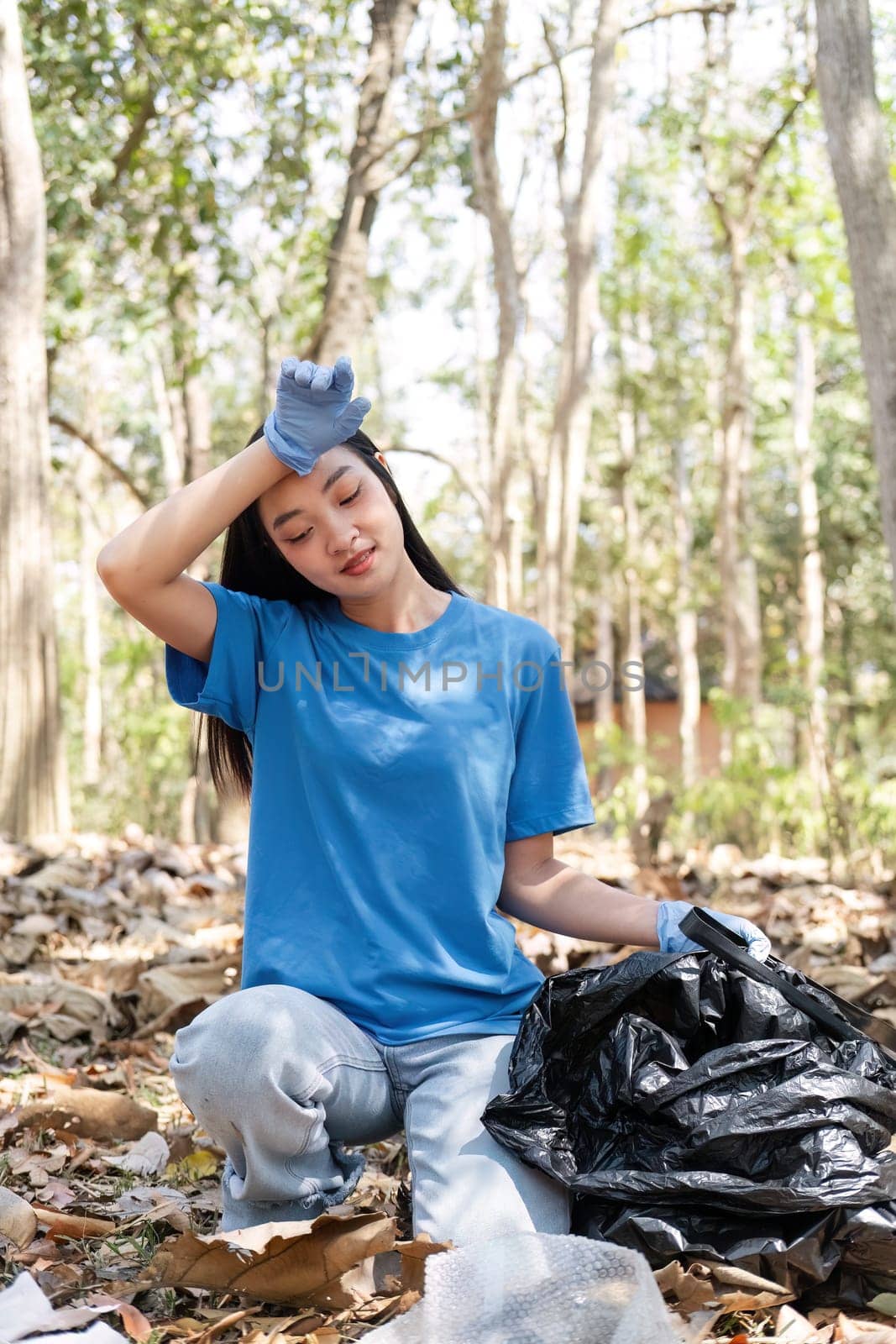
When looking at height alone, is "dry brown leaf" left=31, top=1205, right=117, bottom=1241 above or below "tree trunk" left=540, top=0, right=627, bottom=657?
below

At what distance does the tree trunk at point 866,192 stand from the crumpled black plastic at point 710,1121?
8.61ft

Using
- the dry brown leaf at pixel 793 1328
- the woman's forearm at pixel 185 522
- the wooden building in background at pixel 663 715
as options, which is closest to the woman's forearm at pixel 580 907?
the dry brown leaf at pixel 793 1328

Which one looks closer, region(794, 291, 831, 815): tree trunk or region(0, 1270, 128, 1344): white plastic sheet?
region(0, 1270, 128, 1344): white plastic sheet

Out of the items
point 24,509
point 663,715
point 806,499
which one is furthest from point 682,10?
point 663,715

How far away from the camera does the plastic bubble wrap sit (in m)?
1.58

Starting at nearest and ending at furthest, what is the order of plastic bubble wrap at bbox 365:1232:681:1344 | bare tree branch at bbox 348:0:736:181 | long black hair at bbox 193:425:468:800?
plastic bubble wrap at bbox 365:1232:681:1344 → long black hair at bbox 193:425:468:800 → bare tree branch at bbox 348:0:736:181

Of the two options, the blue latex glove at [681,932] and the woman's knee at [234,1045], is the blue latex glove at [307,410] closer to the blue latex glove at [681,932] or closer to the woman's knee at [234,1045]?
the woman's knee at [234,1045]

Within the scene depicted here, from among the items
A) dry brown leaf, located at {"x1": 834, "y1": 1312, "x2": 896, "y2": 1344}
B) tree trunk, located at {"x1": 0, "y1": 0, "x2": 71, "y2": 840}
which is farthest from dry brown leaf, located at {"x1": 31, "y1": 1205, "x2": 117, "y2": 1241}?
tree trunk, located at {"x1": 0, "y1": 0, "x2": 71, "y2": 840}

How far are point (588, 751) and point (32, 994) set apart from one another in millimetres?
12515

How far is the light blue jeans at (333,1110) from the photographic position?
195 centimetres

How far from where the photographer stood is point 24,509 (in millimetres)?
6387

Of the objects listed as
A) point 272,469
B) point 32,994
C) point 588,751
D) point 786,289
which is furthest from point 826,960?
point 786,289

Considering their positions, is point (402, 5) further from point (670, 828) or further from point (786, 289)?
point (786, 289)

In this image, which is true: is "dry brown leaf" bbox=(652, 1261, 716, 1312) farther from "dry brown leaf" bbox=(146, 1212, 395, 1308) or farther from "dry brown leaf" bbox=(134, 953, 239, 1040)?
"dry brown leaf" bbox=(134, 953, 239, 1040)
